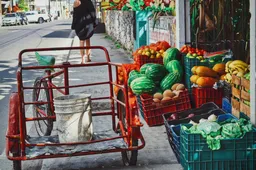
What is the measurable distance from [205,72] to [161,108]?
0.84 meters

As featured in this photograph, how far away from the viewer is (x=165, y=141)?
7.01 meters

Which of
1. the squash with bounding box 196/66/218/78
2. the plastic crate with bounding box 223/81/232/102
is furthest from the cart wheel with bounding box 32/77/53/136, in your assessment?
the plastic crate with bounding box 223/81/232/102

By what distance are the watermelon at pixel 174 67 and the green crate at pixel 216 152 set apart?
3.43 m

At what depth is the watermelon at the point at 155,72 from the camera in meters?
8.48

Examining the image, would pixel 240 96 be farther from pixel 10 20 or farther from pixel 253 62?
pixel 10 20

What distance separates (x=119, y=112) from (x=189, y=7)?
374 cm

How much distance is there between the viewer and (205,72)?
7891mm

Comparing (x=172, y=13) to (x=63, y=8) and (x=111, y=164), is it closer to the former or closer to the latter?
(x=111, y=164)

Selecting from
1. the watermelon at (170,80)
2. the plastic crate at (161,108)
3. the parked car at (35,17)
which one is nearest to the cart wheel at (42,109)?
the plastic crate at (161,108)

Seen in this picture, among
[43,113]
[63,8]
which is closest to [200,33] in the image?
[43,113]

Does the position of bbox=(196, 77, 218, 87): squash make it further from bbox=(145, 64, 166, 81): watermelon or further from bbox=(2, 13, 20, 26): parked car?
bbox=(2, 13, 20, 26): parked car

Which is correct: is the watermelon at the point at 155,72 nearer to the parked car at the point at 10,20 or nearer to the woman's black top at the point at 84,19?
the woman's black top at the point at 84,19

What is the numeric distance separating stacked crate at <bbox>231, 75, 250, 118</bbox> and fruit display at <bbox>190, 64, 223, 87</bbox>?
1165 mm

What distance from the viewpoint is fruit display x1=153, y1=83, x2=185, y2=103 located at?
25.9 feet
